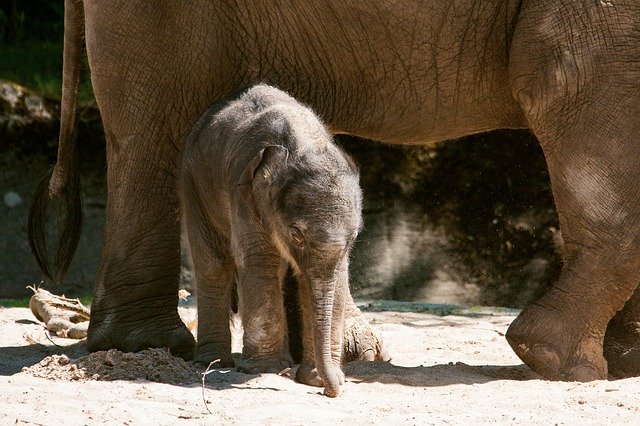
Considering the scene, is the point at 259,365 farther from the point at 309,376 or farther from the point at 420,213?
the point at 420,213

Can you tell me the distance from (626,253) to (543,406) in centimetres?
111

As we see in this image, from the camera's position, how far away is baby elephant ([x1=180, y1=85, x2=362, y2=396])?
5.61 meters

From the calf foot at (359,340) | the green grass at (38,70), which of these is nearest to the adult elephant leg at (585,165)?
the calf foot at (359,340)

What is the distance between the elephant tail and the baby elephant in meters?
1.47

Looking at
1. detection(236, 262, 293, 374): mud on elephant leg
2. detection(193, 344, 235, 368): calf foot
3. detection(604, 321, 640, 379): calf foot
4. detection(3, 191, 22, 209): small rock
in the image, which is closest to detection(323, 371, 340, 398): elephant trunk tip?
detection(236, 262, 293, 374): mud on elephant leg

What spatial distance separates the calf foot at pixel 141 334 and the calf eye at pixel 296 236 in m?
1.43

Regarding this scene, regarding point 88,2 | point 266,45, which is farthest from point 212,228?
point 88,2

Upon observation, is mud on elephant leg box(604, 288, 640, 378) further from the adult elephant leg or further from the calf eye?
the calf eye

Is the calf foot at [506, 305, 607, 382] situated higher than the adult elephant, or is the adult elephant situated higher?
the adult elephant

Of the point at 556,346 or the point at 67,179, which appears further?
the point at 67,179

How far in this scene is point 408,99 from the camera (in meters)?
6.82

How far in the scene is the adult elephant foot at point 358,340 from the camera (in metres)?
6.88

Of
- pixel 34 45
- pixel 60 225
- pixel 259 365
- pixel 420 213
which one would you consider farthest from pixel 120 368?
→ pixel 34 45

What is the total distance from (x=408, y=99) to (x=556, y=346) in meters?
1.40
